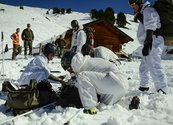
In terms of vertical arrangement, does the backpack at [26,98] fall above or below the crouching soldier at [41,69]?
below

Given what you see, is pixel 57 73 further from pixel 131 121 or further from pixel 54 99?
pixel 131 121

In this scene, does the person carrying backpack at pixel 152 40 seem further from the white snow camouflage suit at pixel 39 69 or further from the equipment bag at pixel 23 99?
the equipment bag at pixel 23 99

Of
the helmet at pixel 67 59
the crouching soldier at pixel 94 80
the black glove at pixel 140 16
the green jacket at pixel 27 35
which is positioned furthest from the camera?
the green jacket at pixel 27 35

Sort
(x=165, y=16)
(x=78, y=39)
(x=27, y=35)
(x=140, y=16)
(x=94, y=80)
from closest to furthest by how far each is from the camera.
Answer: (x=94, y=80)
(x=165, y=16)
(x=140, y=16)
(x=78, y=39)
(x=27, y=35)

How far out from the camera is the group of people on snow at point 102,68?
19.1ft

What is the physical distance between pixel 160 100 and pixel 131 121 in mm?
1400

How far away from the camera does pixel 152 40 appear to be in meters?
6.99

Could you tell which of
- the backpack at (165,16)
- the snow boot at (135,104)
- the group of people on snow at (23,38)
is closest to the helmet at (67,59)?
the snow boot at (135,104)

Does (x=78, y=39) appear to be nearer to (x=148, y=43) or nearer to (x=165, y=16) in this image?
(x=148, y=43)

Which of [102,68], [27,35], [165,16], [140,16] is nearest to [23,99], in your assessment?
[102,68]

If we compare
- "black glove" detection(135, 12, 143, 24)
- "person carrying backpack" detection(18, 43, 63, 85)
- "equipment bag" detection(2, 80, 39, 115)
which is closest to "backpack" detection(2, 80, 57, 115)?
"equipment bag" detection(2, 80, 39, 115)

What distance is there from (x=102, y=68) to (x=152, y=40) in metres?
1.51

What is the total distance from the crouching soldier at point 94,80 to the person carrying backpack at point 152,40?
3.77 feet

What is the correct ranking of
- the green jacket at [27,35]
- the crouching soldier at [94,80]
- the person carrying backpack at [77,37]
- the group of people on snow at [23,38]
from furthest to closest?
1. the green jacket at [27,35]
2. the group of people on snow at [23,38]
3. the person carrying backpack at [77,37]
4. the crouching soldier at [94,80]
